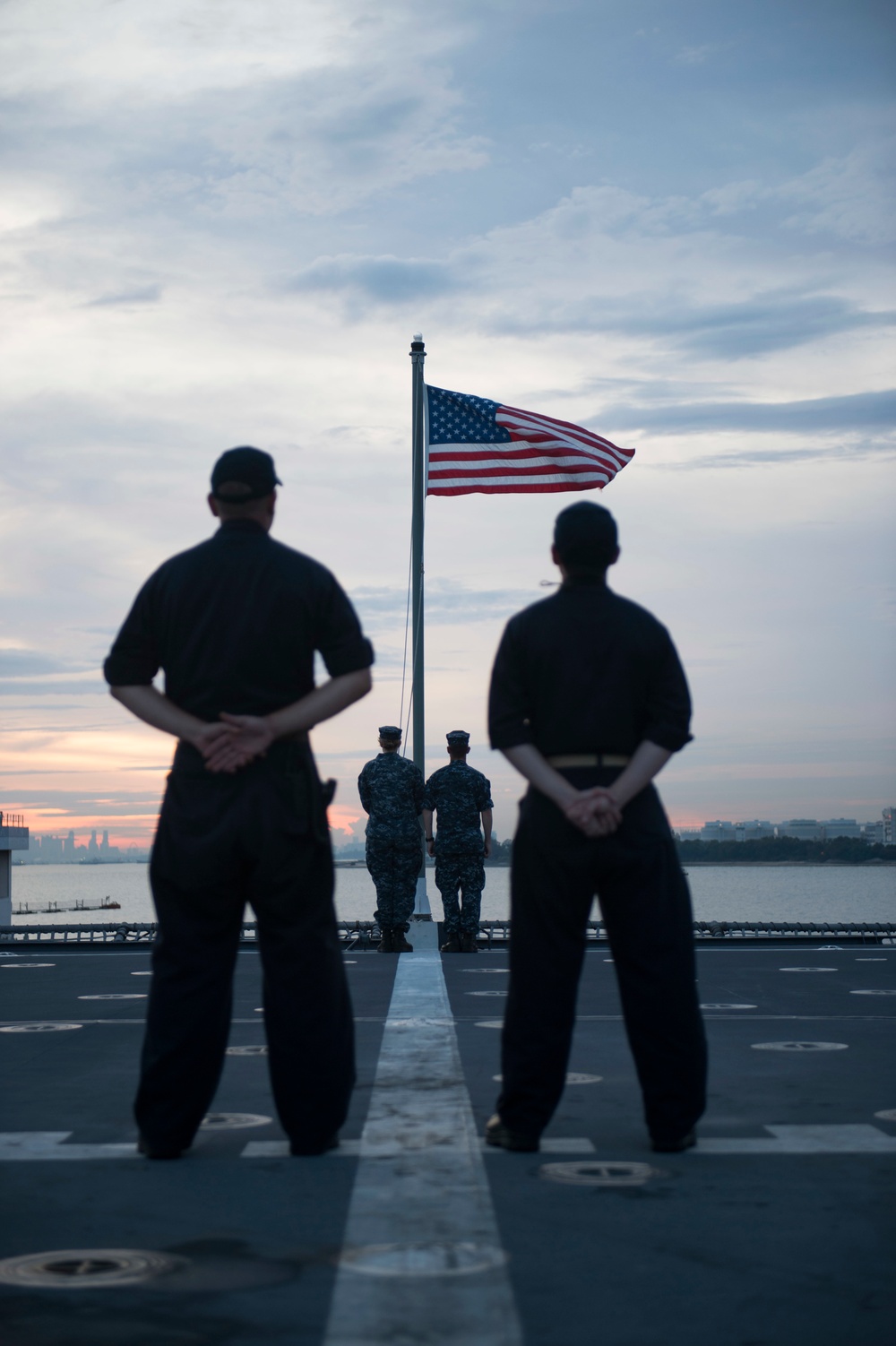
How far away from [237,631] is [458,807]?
8951mm

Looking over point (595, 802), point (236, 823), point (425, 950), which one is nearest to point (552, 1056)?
point (595, 802)

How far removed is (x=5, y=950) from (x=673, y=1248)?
1164 cm

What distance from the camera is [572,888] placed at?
383 cm

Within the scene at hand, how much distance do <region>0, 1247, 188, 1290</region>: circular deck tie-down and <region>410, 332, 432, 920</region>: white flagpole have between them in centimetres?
1027

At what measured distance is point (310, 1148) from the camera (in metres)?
3.67

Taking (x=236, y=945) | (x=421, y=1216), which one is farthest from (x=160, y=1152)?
(x=421, y=1216)

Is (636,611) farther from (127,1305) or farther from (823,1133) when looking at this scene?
(127,1305)

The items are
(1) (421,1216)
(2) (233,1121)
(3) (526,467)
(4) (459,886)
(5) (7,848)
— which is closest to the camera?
(1) (421,1216)

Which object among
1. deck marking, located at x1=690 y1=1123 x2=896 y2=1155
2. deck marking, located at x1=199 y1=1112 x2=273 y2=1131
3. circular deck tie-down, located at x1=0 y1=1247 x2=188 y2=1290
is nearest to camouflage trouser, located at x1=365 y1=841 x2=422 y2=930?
deck marking, located at x1=199 y1=1112 x2=273 y2=1131

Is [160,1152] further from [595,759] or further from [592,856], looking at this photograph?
[595,759]

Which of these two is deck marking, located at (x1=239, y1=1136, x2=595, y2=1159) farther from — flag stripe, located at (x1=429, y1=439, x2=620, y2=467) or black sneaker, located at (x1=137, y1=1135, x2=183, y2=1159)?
flag stripe, located at (x1=429, y1=439, x2=620, y2=467)

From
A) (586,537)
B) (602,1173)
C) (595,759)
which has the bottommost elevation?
(602,1173)

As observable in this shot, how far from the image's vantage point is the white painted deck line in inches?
90.0

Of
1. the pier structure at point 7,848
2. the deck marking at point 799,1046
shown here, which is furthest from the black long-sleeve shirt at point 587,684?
the pier structure at point 7,848
